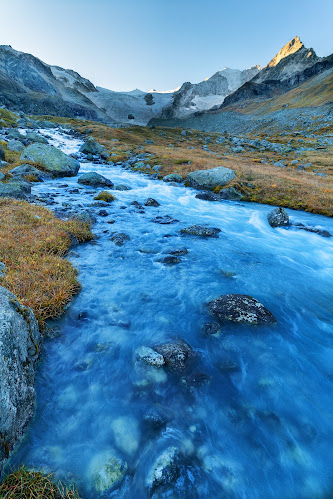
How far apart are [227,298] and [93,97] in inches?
8819

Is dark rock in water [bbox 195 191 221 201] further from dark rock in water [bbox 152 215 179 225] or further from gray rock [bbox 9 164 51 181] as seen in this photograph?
gray rock [bbox 9 164 51 181]

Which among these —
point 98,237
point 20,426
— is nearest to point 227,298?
point 20,426

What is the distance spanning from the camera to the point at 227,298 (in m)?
7.75

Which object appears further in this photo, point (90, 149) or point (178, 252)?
point (90, 149)

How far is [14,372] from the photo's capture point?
12.6 feet

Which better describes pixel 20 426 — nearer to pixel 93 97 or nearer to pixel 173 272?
pixel 173 272


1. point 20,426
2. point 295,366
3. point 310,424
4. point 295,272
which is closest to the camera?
point 20,426

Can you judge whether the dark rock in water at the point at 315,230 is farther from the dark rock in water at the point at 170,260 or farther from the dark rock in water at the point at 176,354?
the dark rock in water at the point at 176,354

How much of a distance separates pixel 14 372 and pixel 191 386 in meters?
3.57

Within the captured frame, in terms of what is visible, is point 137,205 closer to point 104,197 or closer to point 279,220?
point 104,197

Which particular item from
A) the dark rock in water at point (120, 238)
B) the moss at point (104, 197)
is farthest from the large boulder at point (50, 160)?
the dark rock in water at point (120, 238)

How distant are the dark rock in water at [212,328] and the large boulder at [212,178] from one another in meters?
21.4

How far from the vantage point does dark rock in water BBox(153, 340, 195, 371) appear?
5.54m

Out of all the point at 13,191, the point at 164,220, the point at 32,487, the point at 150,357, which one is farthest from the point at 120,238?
the point at 32,487
